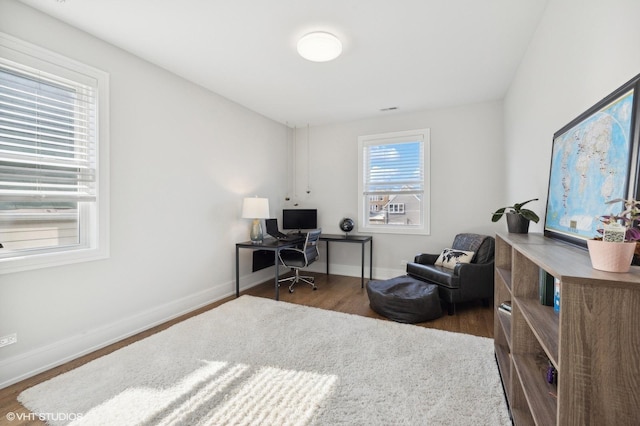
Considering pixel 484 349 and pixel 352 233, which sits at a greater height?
pixel 352 233

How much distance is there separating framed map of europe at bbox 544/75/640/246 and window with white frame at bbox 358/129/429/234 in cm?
250

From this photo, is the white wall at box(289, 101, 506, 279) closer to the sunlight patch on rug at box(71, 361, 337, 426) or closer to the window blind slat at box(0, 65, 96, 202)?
the sunlight patch on rug at box(71, 361, 337, 426)

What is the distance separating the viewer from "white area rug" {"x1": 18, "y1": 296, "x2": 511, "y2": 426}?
163cm

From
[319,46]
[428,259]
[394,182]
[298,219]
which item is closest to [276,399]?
[319,46]

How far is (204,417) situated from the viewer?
5.28 ft

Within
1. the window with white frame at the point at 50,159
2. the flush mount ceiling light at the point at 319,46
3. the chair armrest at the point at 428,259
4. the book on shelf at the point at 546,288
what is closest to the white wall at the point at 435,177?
the chair armrest at the point at 428,259

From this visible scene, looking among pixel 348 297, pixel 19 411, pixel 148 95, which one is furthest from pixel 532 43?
pixel 19 411

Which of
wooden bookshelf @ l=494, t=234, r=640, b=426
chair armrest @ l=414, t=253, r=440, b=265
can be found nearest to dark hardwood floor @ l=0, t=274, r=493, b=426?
chair armrest @ l=414, t=253, r=440, b=265

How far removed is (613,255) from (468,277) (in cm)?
247

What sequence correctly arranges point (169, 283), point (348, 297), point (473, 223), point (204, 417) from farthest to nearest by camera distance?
point (473, 223)
point (348, 297)
point (169, 283)
point (204, 417)

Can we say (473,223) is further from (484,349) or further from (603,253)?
(603,253)

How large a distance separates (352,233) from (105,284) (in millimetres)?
3318

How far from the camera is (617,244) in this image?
865 mm

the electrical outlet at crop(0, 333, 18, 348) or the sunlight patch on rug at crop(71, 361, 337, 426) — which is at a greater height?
the electrical outlet at crop(0, 333, 18, 348)
